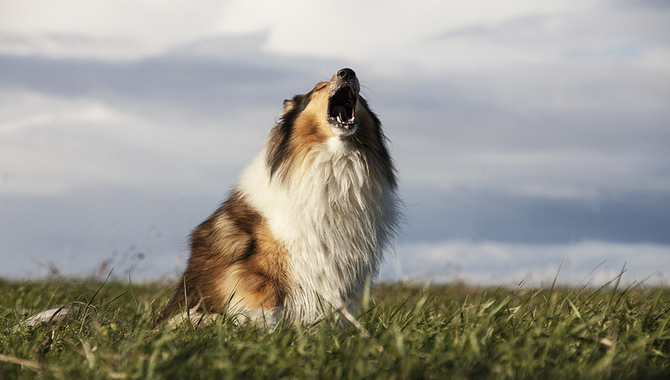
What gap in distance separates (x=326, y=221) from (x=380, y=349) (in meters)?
1.91

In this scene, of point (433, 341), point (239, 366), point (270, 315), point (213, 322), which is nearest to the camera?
point (239, 366)

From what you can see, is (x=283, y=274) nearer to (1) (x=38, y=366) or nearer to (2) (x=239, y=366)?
(2) (x=239, y=366)

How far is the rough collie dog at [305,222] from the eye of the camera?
425 cm

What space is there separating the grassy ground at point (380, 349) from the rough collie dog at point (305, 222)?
2.02 feet

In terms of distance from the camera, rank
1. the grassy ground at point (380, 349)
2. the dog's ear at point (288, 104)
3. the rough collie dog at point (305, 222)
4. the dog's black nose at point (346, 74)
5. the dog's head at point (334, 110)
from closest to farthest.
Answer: the grassy ground at point (380, 349), the rough collie dog at point (305, 222), the dog's head at point (334, 110), the dog's black nose at point (346, 74), the dog's ear at point (288, 104)

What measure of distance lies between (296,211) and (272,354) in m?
1.92

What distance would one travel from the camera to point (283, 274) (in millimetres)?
4246

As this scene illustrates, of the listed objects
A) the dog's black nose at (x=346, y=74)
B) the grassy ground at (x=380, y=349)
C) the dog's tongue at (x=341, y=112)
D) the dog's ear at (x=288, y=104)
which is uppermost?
the dog's black nose at (x=346, y=74)

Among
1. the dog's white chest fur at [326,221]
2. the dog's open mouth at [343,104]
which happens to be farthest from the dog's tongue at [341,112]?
the dog's white chest fur at [326,221]

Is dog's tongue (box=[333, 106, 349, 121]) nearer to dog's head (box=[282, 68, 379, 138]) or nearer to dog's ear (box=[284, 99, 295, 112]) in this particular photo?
dog's head (box=[282, 68, 379, 138])

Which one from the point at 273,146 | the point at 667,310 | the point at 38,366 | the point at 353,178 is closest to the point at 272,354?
the point at 38,366

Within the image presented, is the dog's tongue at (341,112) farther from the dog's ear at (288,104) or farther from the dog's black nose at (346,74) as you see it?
the dog's ear at (288,104)

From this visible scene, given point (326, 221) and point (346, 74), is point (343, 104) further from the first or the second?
point (326, 221)

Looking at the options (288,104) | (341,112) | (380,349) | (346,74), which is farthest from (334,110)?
(380,349)
